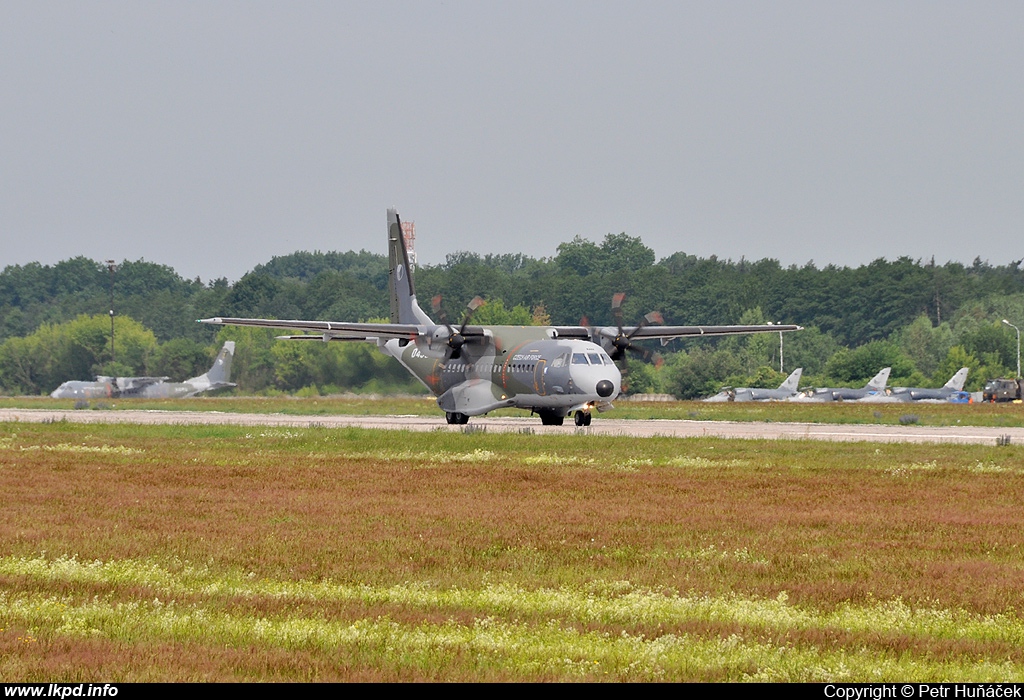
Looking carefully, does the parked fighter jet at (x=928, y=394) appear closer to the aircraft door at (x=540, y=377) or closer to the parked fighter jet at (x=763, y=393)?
the parked fighter jet at (x=763, y=393)

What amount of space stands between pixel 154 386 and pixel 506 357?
6184 cm

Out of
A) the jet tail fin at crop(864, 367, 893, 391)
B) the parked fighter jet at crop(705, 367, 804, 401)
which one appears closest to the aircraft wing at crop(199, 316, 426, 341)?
the parked fighter jet at crop(705, 367, 804, 401)

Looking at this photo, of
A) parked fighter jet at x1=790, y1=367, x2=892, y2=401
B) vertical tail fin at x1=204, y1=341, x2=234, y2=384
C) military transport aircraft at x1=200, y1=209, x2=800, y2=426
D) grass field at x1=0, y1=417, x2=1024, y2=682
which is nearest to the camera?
grass field at x1=0, y1=417, x2=1024, y2=682

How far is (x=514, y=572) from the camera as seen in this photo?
57.0 feet

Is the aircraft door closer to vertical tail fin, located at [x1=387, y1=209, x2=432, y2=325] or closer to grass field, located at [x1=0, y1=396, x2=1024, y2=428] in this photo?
vertical tail fin, located at [x1=387, y1=209, x2=432, y2=325]

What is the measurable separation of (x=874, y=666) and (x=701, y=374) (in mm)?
109835

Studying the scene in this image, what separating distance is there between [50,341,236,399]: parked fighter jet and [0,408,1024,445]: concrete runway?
97.9 ft

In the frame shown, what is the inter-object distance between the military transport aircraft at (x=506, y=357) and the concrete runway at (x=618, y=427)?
1.17 meters

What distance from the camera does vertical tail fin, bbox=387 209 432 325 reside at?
204 ft

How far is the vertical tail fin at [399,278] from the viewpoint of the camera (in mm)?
62125

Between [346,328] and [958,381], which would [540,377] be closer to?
[346,328]

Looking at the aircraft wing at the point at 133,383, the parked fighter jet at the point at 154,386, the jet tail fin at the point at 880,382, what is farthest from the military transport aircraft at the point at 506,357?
the jet tail fin at the point at 880,382

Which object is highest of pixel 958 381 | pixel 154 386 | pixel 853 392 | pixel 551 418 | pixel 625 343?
pixel 625 343

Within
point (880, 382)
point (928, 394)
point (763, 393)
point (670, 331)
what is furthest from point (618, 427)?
point (880, 382)
